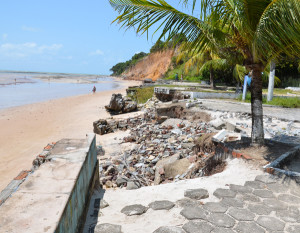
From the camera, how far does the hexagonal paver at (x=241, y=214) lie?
3.00 metres

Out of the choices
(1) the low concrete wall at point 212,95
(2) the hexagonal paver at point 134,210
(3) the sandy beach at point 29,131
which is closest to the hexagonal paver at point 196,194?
(2) the hexagonal paver at point 134,210

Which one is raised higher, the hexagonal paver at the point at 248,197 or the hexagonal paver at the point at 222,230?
the hexagonal paver at the point at 248,197

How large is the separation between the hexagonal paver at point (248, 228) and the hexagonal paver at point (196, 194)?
707 mm

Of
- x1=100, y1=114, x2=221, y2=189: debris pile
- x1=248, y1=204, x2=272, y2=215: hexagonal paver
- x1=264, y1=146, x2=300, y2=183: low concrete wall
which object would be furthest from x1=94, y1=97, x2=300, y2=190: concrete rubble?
x1=248, y1=204, x2=272, y2=215: hexagonal paver

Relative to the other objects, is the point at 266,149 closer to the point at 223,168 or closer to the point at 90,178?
the point at 223,168

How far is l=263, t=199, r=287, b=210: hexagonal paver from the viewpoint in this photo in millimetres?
3276

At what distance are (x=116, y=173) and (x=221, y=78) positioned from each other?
2117 centimetres

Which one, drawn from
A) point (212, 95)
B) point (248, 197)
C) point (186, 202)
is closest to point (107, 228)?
point (186, 202)

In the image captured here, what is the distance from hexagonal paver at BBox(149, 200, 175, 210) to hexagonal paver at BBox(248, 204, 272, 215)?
101cm

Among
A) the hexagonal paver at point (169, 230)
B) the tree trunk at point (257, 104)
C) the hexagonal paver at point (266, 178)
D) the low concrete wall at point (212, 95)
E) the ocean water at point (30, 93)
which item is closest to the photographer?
the hexagonal paver at point (169, 230)

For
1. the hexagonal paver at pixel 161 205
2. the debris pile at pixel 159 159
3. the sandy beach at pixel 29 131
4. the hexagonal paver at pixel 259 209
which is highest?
the hexagonal paver at pixel 259 209

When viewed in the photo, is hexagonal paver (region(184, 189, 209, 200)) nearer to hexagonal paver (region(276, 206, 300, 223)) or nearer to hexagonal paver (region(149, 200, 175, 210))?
hexagonal paver (region(149, 200, 175, 210))

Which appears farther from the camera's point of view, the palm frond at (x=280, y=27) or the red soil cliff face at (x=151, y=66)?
the red soil cliff face at (x=151, y=66)

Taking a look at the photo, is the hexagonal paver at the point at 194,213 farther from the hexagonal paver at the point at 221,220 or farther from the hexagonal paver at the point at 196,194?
the hexagonal paver at the point at 196,194
